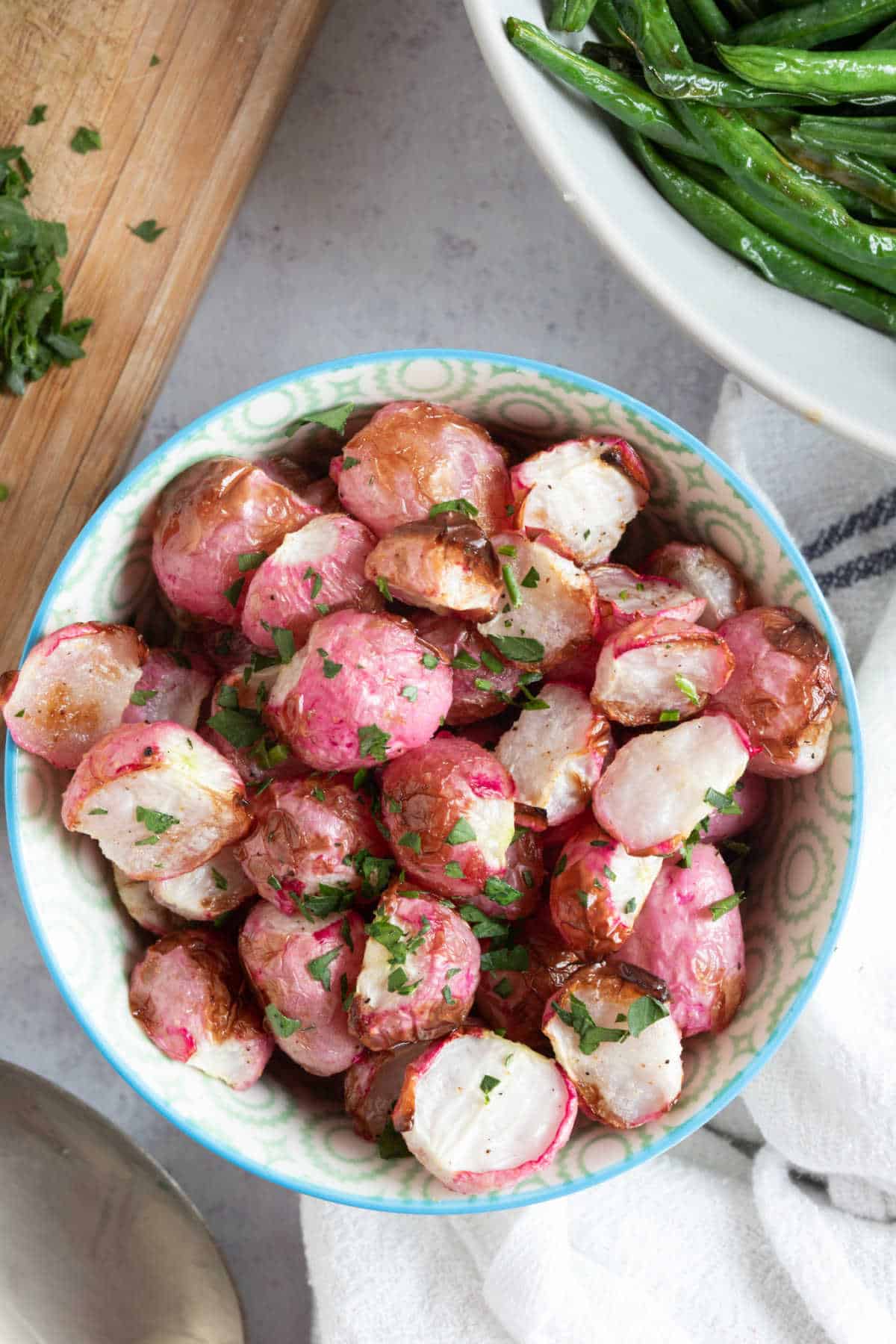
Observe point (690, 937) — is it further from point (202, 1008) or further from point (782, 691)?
point (202, 1008)

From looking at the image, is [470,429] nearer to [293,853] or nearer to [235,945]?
[293,853]

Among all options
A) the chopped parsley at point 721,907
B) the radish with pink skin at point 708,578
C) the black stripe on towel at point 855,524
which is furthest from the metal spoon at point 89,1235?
the black stripe on towel at point 855,524

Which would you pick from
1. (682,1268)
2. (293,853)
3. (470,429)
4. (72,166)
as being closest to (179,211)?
(72,166)

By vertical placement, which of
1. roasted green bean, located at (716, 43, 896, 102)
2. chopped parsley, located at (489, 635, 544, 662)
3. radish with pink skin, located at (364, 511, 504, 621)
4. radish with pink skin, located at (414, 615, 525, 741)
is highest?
roasted green bean, located at (716, 43, 896, 102)

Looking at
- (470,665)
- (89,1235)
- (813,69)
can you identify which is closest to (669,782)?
(470,665)

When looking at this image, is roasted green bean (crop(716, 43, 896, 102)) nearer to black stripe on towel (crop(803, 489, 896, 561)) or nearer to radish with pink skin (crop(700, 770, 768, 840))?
black stripe on towel (crop(803, 489, 896, 561))

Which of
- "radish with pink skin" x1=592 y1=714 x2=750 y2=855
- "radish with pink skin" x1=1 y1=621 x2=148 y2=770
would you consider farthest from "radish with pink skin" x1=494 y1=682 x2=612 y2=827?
"radish with pink skin" x1=1 y1=621 x2=148 y2=770

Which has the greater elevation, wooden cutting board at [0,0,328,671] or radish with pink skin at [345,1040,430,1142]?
wooden cutting board at [0,0,328,671]
